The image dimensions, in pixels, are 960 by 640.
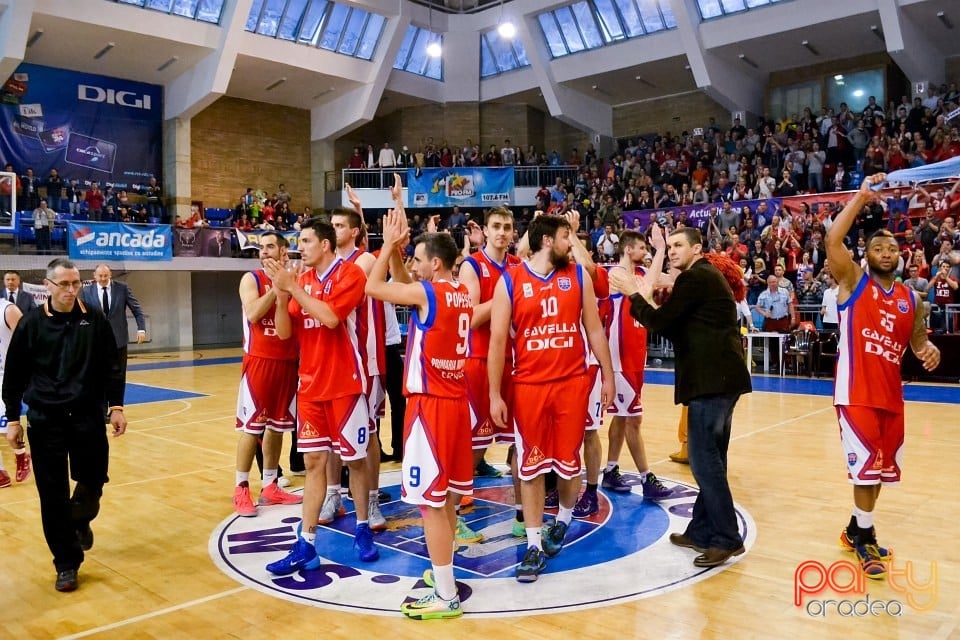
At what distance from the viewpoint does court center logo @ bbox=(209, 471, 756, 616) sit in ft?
13.7

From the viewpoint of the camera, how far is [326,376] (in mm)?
4789

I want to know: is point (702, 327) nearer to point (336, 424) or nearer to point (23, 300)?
point (336, 424)

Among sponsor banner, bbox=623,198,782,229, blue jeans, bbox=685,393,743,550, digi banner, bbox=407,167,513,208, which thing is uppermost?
digi banner, bbox=407,167,513,208

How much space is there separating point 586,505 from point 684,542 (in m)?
0.94

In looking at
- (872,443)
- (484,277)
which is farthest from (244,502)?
(872,443)

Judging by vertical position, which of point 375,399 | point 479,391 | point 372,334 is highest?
point 372,334

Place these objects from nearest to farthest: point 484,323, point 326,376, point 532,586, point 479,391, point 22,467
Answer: point 532,586 < point 326,376 < point 484,323 < point 479,391 < point 22,467

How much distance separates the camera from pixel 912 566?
14.8ft

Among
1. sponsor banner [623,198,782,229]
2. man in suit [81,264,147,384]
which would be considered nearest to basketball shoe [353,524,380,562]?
man in suit [81,264,147,384]

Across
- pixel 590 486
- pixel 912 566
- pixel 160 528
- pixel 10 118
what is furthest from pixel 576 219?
pixel 10 118

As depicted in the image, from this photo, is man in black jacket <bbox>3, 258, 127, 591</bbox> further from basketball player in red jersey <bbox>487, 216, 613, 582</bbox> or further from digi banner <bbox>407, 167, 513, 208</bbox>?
digi banner <bbox>407, 167, 513, 208</bbox>

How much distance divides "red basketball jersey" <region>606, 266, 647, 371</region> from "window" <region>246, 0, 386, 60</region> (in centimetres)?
1952

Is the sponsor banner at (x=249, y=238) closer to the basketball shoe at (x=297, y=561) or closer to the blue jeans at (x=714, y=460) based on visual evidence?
the basketball shoe at (x=297, y=561)

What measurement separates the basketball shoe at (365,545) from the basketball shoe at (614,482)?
2.37 meters
